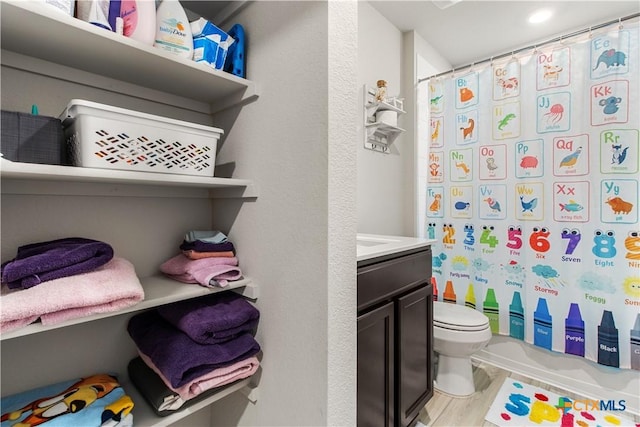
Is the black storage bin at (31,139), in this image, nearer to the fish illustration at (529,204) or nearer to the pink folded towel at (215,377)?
the pink folded towel at (215,377)

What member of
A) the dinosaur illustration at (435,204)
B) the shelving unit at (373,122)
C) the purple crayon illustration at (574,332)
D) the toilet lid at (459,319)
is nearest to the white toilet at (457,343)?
the toilet lid at (459,319)

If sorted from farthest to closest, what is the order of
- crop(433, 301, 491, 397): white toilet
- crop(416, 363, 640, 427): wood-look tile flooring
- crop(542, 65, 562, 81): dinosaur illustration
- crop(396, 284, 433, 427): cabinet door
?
crop(542, 65, 562, 81): dinosaur illustration, crop(433, 301, 491, 397): white toilet, crop(416, 363, 640, 427): wood-look tile flooring, crop(396, 284, 433, 427): cabinet door

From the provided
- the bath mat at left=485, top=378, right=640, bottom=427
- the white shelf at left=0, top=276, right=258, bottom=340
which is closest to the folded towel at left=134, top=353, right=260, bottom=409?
the white shelf at left=0, top=276, right=258, bottom=340

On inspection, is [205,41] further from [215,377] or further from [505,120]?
[505,120]

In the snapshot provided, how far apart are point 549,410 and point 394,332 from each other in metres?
1.25

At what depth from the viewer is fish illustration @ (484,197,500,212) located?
6.43 ft

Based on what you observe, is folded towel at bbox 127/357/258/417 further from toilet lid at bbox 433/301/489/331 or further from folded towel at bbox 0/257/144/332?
toilet lid at bbox 433/301/489/331

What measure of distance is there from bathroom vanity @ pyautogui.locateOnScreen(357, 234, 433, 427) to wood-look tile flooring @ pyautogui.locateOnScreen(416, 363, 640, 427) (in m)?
0.24

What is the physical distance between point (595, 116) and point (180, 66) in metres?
2.10

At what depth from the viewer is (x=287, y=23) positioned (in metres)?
0.91

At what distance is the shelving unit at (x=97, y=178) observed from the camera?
0.69m

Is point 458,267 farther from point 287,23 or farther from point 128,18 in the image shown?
point 128,18

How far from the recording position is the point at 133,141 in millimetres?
789

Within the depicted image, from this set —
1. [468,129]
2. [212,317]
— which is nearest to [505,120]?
[468,129]
